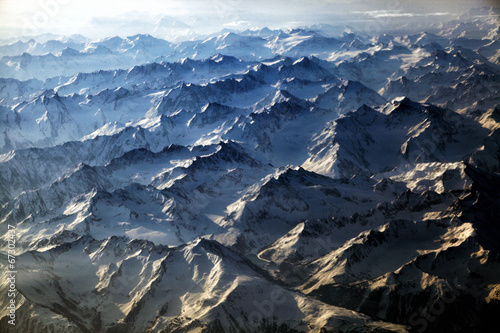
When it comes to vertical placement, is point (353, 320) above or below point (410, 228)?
below

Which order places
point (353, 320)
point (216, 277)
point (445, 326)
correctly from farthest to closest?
1. point (216, 277)
2. point (445, 326)
3. point (353, 320)

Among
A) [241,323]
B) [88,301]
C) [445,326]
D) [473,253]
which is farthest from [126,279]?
[473,253]

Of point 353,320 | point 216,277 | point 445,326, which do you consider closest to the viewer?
point 353,320

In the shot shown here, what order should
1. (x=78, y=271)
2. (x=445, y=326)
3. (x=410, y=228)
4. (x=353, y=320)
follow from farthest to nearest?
(x=410, y=228) < (x=78, y=271) < (x=445, y=326) < (x=353, y=320)

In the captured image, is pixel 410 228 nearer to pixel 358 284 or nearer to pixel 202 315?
pixel 358 284

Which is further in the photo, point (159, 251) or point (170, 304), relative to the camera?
point (159, 251)

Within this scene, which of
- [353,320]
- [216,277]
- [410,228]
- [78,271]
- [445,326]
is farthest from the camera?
[410,228]

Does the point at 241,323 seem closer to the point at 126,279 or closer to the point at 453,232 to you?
the point at 126,279

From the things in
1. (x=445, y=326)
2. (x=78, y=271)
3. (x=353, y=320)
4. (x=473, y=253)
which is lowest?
(x=445, y=326)

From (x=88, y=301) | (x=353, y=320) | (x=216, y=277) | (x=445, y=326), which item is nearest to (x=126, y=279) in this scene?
(x=88, y=301)
